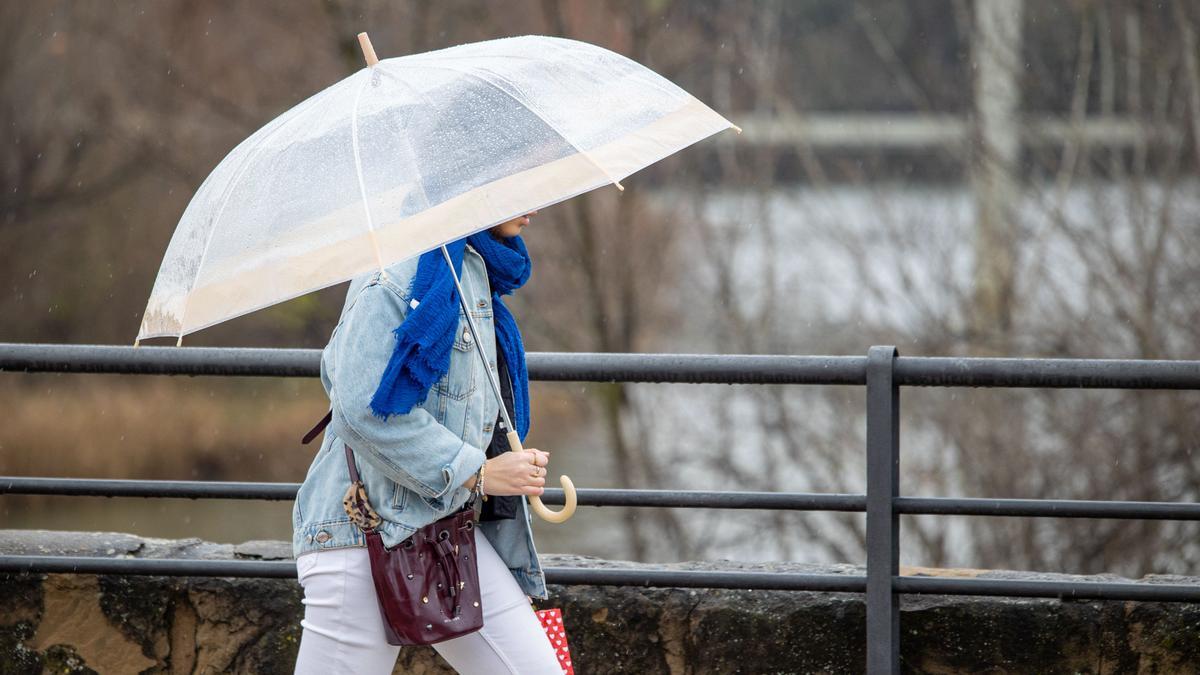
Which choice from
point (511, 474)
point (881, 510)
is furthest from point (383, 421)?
point (881, 510)

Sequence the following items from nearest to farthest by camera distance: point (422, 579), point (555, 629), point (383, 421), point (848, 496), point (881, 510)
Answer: point (383, 421) < point (422, 579) < point (555, 629) < point (881, 510) < point (848, 496)

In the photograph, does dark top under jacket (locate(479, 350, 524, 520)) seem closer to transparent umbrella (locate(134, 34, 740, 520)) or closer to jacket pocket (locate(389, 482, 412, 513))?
transparent umbrella (locate(134, 34, 740, 520))

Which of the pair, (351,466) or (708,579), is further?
(708,579)

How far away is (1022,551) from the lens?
1097 centimetres

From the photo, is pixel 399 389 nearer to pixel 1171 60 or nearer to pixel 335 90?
pixel 335 90

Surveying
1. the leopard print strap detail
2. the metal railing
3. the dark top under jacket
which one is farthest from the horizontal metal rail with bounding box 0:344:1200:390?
the leopard print strap detail

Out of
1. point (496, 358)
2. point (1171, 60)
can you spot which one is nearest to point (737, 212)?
point (1171, 60)

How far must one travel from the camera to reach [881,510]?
3648mm

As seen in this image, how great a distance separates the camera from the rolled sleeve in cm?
268

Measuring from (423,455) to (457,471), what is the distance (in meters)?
0.08

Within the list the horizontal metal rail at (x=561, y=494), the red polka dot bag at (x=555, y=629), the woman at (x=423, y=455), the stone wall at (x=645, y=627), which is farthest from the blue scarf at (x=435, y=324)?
the stone wall at (x=645, y=627)

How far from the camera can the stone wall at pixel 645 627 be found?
151 inches

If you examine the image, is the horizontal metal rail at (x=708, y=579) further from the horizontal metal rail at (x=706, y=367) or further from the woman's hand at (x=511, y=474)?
the woman's hand at (x=511, y=474)

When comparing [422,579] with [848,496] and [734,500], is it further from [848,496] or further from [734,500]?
[848,496]
